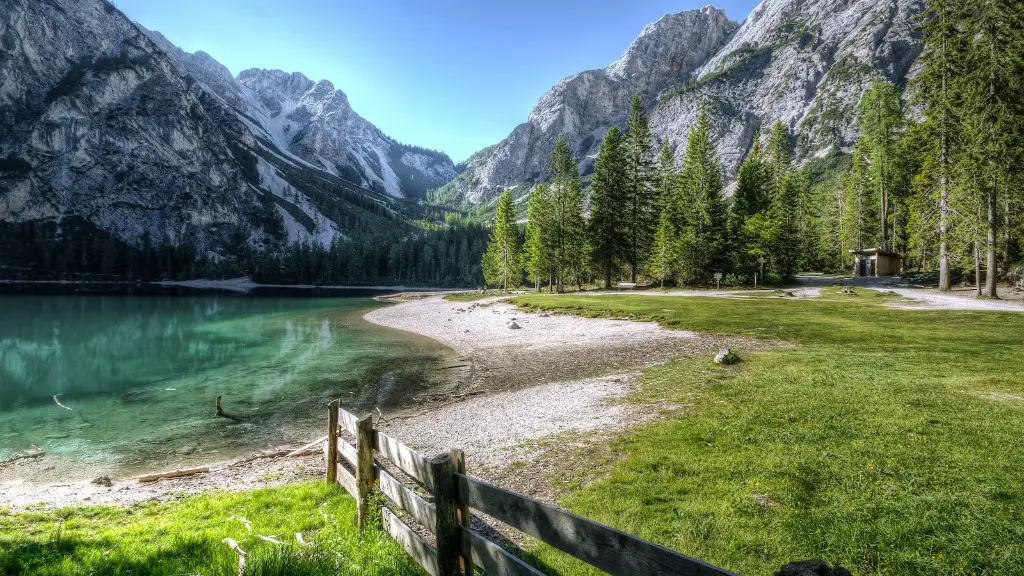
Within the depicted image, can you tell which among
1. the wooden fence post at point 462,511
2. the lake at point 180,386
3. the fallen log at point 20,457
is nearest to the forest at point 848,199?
the lake at point 180,386

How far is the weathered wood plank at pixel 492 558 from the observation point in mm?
3686

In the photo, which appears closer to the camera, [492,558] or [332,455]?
[492,558]

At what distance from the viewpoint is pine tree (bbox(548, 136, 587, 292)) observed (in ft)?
212

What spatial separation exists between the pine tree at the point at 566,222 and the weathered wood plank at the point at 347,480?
189ft

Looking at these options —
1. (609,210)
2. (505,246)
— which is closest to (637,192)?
(609,210)

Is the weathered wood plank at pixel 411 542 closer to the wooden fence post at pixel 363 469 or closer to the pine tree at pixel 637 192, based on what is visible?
the wooden fence post at pixel 363 469

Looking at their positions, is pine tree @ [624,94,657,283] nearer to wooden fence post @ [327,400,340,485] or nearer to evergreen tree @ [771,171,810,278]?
evergreen tree @ [771,171,810,278]

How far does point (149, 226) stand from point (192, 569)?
224201 mm

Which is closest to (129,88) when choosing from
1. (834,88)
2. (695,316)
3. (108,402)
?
(108,402)

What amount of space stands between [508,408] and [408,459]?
906 centimetres

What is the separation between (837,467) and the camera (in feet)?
23.4

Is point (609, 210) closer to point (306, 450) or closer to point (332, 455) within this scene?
point (306, 450)

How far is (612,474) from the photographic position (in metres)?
8.05

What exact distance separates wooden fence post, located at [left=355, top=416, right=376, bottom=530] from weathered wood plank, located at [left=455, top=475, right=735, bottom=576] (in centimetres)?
282
